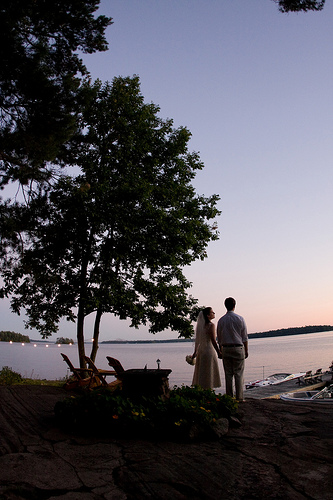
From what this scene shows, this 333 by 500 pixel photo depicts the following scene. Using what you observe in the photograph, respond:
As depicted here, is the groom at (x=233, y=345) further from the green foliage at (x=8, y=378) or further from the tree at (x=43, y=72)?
the green foliage at (x=8, y=378)

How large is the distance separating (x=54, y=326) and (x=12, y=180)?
5.86m

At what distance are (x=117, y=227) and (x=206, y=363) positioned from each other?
25.0 feet

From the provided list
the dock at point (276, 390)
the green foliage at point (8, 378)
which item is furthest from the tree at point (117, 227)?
the dock at point (276, 390)

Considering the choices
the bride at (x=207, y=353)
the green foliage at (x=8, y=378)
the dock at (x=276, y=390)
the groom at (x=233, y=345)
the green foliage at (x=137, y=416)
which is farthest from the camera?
the dock at (x=276, y=390)

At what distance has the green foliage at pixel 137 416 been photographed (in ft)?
18.2

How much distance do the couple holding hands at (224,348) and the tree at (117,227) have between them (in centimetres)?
530

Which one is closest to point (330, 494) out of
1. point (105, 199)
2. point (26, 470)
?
point (26, 470)

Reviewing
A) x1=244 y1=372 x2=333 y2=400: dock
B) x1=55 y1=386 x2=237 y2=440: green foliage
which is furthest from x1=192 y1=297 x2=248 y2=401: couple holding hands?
x1=244 y1=372 x2=333 y2=400: dock

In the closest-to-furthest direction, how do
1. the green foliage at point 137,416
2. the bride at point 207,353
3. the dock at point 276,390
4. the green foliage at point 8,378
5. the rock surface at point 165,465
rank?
the rock surface at point 165,465 < the green foliage at point 137,416 < the bride at point 207,353 < the green foliage at point 8,378 < the dock at point 276,390

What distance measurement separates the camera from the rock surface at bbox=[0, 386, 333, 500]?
3.70 metres

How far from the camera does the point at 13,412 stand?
6.81 metres

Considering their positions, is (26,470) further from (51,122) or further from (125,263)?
(125,263)

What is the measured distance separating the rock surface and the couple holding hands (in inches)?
61.0

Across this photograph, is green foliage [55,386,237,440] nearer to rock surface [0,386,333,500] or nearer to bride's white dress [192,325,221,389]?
rock surface [0,386,333,500]
